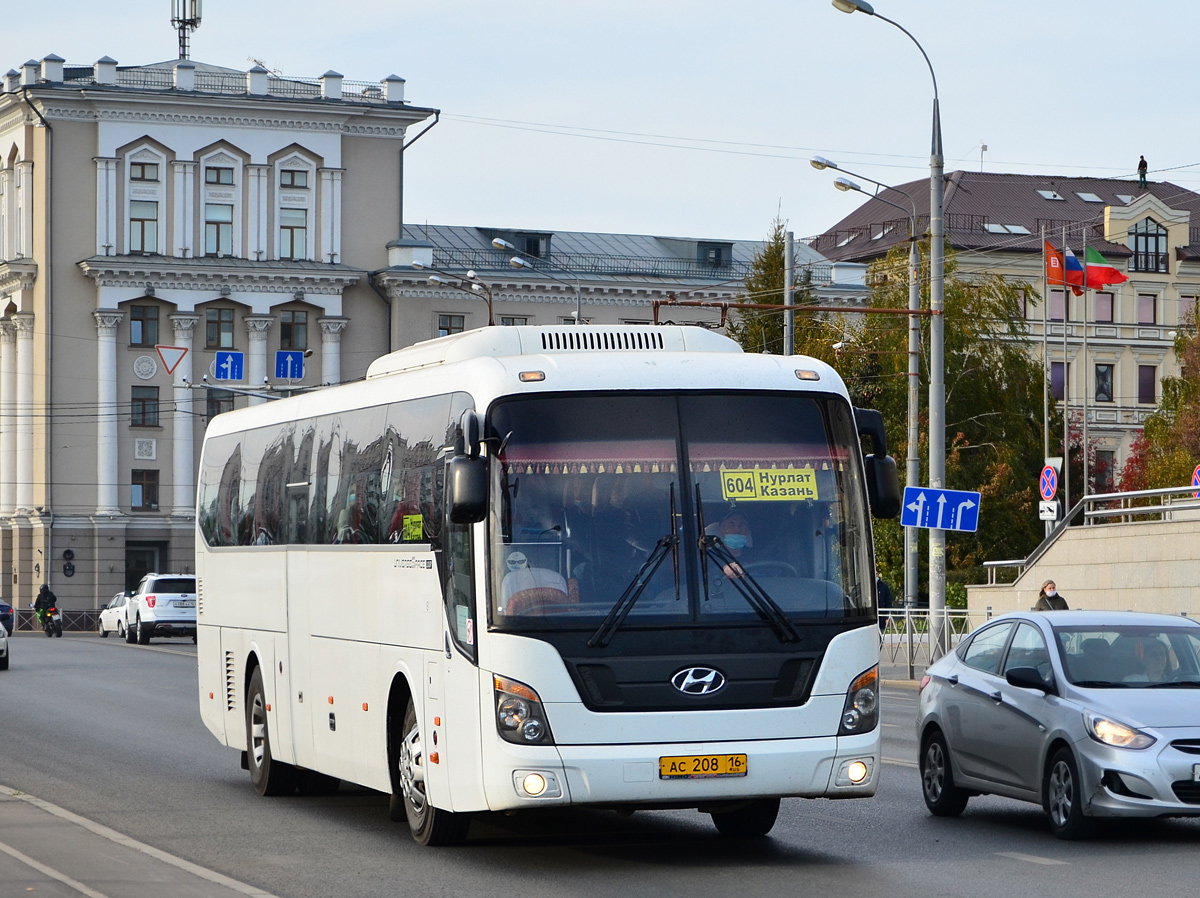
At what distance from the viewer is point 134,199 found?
76.2 meters

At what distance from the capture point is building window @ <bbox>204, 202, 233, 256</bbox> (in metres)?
77.4

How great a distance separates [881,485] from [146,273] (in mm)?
66967

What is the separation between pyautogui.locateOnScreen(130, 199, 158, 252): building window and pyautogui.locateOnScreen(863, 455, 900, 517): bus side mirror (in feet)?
221

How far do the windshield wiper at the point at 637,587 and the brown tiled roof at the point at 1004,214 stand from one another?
8303cm

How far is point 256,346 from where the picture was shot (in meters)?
78.1

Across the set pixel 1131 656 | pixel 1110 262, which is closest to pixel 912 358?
pixel 1131 656

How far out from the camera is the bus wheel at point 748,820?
1284 centimetres

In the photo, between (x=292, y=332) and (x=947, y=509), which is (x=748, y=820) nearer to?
(x=947, y=509)

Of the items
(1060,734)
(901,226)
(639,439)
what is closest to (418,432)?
(639,439)

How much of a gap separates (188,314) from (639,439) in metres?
67.3

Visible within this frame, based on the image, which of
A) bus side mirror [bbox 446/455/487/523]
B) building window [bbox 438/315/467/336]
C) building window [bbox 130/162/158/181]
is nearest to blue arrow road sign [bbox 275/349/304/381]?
building window [bbox 130/162/158/181]

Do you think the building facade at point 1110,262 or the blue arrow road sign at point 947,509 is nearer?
the blue arrow road sign at point 947,509

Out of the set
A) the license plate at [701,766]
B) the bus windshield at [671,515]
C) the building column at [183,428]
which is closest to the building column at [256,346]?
the building column at [183,428]

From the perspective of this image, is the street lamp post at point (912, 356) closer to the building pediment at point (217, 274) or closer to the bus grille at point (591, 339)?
the bus grille at point (591, 339)
